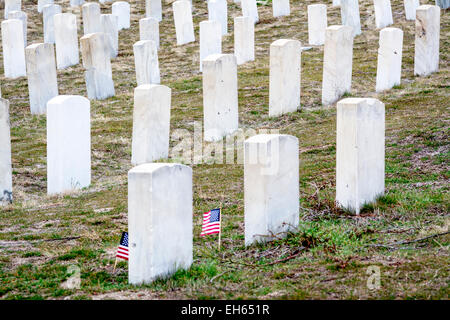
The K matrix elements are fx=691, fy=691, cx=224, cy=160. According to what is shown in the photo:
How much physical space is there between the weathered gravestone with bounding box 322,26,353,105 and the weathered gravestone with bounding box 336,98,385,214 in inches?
234

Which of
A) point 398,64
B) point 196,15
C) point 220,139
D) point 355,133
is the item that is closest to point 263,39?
point 196,15

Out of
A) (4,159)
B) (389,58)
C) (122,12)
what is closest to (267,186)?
(4,159)

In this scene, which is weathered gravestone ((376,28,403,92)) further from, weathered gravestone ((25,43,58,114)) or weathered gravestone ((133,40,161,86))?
weathered gravestone ((25,43,58,114))

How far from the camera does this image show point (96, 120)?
13734 mm

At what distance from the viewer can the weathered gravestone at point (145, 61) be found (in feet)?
50.8

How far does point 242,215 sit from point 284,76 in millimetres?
5743

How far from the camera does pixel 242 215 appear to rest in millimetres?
7543

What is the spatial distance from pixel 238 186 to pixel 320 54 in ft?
30.5

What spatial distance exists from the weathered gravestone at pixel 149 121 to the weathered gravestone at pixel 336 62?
362cm

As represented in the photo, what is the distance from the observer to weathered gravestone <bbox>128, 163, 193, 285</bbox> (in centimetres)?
521

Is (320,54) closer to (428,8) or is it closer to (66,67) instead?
(428,8)

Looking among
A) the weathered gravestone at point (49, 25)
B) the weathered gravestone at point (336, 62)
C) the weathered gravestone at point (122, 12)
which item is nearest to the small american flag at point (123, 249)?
the weathered gravestone at point (336, 62)

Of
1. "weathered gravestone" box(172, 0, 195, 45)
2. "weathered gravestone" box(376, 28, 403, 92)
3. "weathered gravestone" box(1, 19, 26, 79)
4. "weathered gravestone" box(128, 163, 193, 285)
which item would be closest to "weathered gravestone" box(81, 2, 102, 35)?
"weathered gravestone" box(172, 0, 195, 45)

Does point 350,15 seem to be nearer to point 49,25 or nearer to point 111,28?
point 111,28
